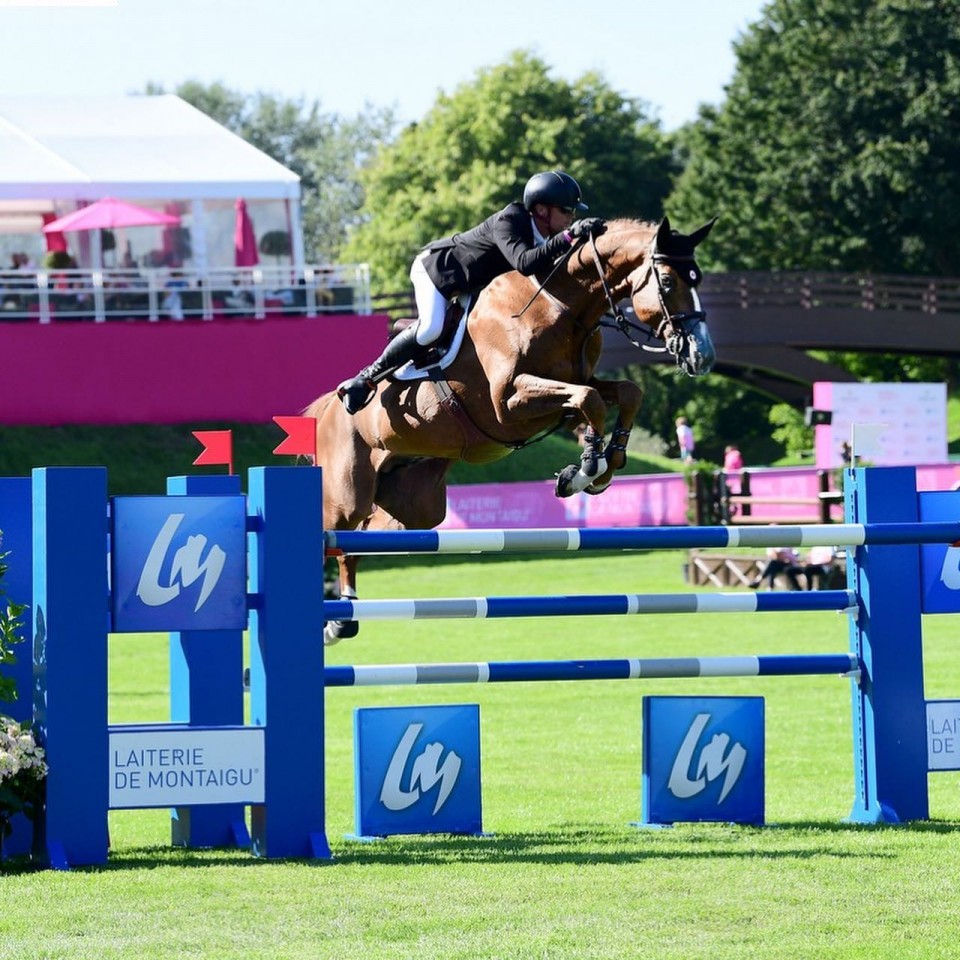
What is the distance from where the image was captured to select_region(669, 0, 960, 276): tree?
45.5 meters

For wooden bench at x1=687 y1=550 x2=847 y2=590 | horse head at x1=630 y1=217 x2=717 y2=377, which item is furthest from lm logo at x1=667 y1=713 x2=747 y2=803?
wooden bench at x1=687 y1=550 x2=847 y2=590

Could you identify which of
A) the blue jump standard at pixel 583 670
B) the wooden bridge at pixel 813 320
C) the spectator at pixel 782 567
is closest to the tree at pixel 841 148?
the wooden bridge at pixel 813 320

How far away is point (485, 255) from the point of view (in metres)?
8.26

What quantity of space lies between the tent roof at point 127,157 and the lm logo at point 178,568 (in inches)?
962

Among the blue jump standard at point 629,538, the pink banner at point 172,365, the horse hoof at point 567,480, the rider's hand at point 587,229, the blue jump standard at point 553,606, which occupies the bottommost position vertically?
the blue jump standard at point 553,606

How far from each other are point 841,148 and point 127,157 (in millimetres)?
22185

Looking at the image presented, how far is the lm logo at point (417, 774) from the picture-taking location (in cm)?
659

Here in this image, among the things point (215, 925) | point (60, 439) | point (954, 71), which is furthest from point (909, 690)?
point (954, 71)

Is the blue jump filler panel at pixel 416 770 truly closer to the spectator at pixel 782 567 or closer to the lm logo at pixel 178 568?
the lm logo at pixel 178 568

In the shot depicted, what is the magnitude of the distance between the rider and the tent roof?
21991 millimetres

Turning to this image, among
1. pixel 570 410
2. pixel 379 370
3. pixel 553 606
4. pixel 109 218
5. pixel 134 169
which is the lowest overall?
pixel 553 606

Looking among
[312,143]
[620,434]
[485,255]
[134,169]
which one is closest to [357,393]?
[485,255]

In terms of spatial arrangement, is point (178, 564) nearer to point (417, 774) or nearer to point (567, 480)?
point (417, 774)

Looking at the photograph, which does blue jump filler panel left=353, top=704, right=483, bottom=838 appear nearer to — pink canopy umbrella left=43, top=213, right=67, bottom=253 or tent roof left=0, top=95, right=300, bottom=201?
tent roof left=0, top=95, right=300, bottom=201
